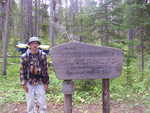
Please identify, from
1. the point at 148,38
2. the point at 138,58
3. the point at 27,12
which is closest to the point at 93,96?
the point at 148,38

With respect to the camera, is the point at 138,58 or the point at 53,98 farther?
the point at 138,58

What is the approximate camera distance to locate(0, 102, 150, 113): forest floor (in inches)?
232

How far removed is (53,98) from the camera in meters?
6.97

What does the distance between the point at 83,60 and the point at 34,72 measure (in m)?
1.00

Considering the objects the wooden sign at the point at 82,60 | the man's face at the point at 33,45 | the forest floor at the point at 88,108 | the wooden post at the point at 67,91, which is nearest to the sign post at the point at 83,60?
the wooden sign at the point at 82,60

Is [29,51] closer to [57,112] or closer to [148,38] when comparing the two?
[57,112]

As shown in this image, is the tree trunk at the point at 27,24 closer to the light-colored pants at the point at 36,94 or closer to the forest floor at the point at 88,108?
the forest floor at the point at 88,108

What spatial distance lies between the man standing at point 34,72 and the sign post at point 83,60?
48 centimetres

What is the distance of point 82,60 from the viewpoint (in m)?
4.25

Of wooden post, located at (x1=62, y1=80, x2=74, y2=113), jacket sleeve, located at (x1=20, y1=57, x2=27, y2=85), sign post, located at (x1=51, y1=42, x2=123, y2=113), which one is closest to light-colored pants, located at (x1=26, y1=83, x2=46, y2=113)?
jacket sleeve, located at (x1=20, y1=57, x2=27, y2=85)

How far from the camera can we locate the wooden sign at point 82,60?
4.23m

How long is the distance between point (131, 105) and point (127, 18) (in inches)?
175

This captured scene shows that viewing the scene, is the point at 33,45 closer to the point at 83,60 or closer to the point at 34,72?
the point at 34,72

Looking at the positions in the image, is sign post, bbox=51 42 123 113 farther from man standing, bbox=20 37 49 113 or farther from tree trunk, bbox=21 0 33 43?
tree trunk, bbox=21 0 33 43
